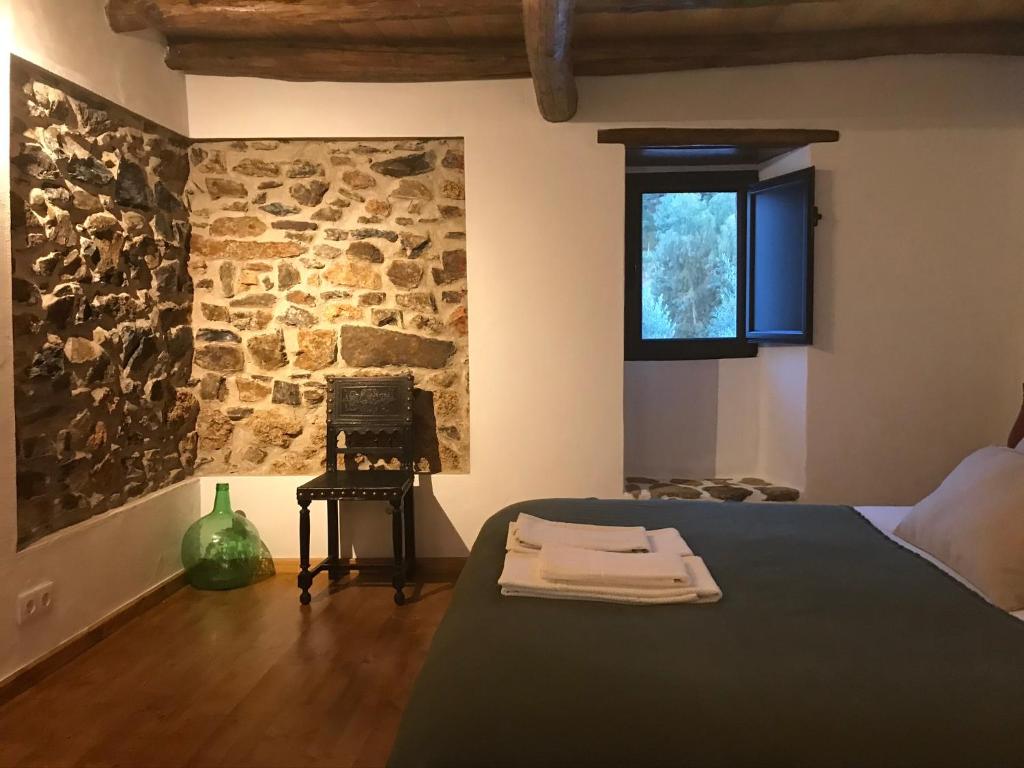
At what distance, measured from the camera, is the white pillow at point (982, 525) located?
1.92 metres

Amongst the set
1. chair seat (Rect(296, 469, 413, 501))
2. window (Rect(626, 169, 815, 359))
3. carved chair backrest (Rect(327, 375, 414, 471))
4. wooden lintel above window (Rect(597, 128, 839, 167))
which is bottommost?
chair seat (Rect(296, 469, 413, 501))

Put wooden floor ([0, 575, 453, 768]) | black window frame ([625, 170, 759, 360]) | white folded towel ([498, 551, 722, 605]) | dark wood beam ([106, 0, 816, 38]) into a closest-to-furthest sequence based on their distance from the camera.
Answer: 1. white folded towel ([498, 551, 722, 605])
2. wooden floor ([0, 575, 453, 768])
3. dark wood beam ([106, 0, 816, 38])
4. black window frame ([625, 170, 759, 360])

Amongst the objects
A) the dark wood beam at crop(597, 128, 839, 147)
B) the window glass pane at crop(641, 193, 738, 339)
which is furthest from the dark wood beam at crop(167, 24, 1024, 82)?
the window glass pane at crop(641, 193, 738, 339)

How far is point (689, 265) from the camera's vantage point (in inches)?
185

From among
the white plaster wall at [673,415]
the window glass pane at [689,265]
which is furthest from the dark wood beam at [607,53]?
the white plaster wall at [673,415]

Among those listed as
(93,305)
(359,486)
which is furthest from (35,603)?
(359,486)

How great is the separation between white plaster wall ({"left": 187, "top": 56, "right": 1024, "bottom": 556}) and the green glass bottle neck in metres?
1.03

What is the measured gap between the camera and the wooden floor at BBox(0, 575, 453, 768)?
2.33 metres

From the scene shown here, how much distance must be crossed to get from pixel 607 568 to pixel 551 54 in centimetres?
204

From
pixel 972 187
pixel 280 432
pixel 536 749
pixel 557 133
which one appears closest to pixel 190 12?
pixel 557 133

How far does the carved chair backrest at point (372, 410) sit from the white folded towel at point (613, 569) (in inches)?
75.0

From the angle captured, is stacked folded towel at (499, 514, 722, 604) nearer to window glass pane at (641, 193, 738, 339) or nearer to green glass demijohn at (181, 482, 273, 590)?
green glass demijohn at (181, 482, 273, 590)

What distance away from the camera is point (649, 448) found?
4.72 metres

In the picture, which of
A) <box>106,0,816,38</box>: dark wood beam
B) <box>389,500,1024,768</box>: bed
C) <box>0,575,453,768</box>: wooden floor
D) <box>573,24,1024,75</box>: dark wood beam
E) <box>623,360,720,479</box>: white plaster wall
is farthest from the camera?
<box>623,360,720,479</box>: white plaster wall
